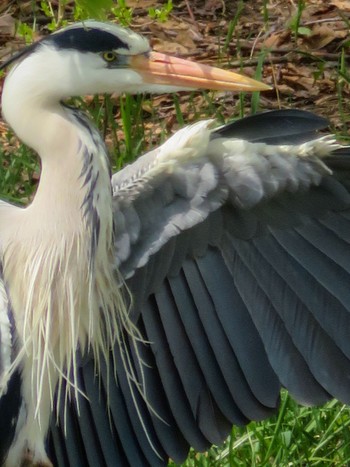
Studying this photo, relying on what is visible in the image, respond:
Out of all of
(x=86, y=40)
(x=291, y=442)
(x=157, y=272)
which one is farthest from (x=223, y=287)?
(x=86, y=40)

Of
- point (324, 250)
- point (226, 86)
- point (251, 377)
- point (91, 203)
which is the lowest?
point (251, 377)

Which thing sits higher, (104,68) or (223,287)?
(104,68)

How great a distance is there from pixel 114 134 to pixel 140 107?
140 mm

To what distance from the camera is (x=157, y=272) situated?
10.6ft

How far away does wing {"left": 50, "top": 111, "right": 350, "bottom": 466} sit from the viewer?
3.09 metres

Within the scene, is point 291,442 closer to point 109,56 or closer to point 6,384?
point 6,384

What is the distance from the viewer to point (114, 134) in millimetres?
4438

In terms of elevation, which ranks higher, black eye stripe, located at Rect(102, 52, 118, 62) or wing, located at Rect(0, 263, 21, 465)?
black eye stripe, located at Rect(102, 52, 118, 62)

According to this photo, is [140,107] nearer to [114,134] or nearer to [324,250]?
[114,134]

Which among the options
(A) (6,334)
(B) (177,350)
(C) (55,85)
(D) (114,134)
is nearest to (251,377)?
(B) (177,350)

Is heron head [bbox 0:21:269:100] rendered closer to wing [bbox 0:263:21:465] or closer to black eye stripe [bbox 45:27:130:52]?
black eye stripe [bbox 45:27:130:52]

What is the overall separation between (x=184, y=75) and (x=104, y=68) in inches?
8.3

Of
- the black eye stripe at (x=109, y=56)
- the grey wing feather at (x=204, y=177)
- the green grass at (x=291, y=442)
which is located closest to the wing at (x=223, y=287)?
the grey wing feather at (x=204, y=177)

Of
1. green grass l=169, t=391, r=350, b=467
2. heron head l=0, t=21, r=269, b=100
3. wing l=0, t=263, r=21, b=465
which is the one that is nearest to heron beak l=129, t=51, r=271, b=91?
heron head l=0, t=21, r=269, b=100
